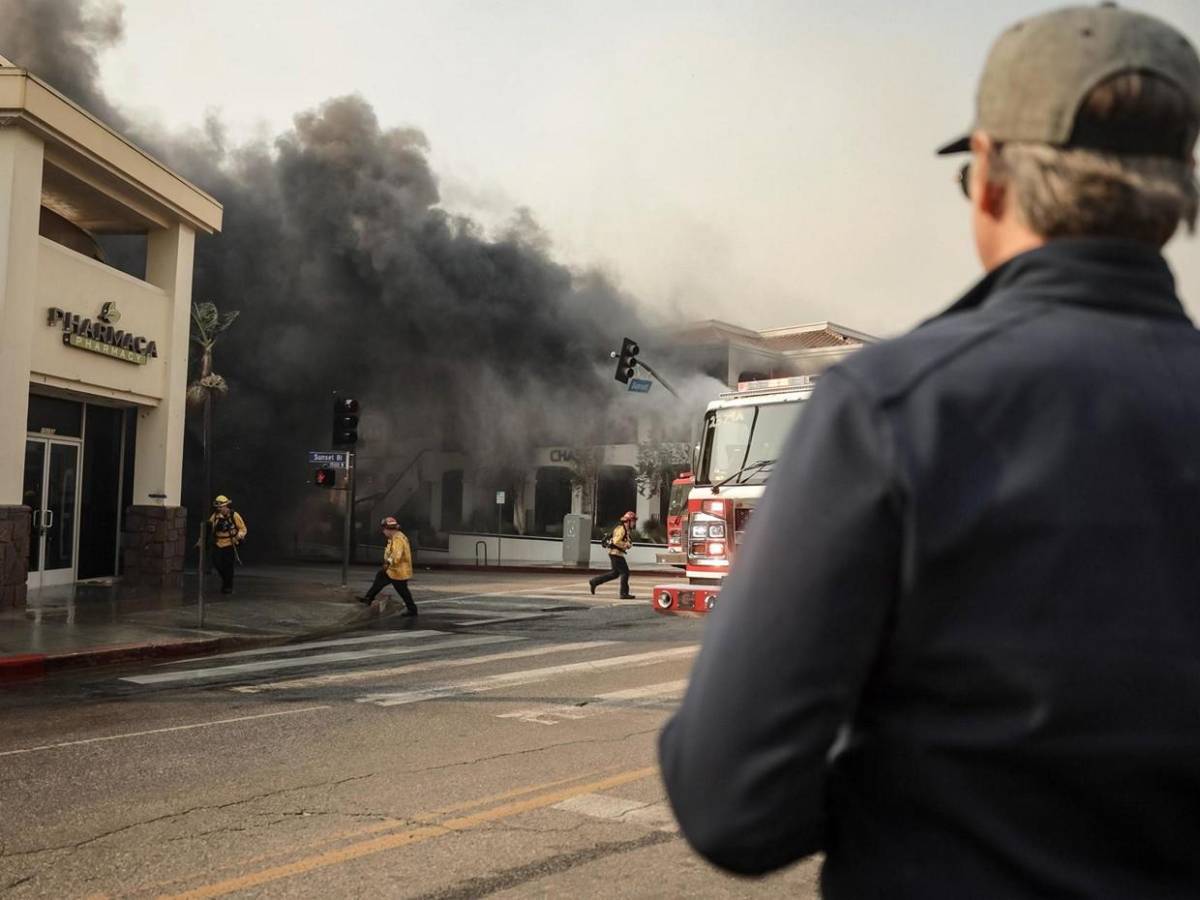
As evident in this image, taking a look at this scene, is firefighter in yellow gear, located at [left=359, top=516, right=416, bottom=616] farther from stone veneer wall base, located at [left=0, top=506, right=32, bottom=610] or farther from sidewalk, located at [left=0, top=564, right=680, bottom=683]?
stone veneer wall base, located at [left=0, top=506, right=32, bottom=610]

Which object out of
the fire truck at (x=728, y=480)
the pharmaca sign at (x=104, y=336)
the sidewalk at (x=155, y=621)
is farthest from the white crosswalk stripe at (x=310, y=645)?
the pharmaca sign at (x=104, y=336)

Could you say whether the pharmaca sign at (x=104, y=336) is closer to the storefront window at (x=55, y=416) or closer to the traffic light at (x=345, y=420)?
the storefront window at (x=55, y=416)

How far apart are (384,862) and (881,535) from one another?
3.65 meters

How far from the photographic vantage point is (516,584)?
22.6 meters

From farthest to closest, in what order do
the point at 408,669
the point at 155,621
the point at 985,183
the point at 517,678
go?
1. the point at 155,621
2. the point at 408,669
3. the point at 517,678
4. the point at 985,183

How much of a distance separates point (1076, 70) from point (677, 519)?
10.9 meters

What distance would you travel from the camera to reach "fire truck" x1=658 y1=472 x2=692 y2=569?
434 inches

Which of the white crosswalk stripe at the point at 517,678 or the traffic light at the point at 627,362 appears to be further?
the traffic light at the point at 627,362

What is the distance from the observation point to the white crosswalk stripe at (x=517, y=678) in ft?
26.8

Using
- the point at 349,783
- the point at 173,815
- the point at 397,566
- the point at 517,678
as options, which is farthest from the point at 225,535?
the point at 173,815

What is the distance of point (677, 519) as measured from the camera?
11906 millimetres

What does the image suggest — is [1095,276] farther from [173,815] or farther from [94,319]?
[94,319]

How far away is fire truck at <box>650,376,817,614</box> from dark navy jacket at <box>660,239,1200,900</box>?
8.19 m

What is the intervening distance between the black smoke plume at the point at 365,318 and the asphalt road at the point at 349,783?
23393 millimetres
